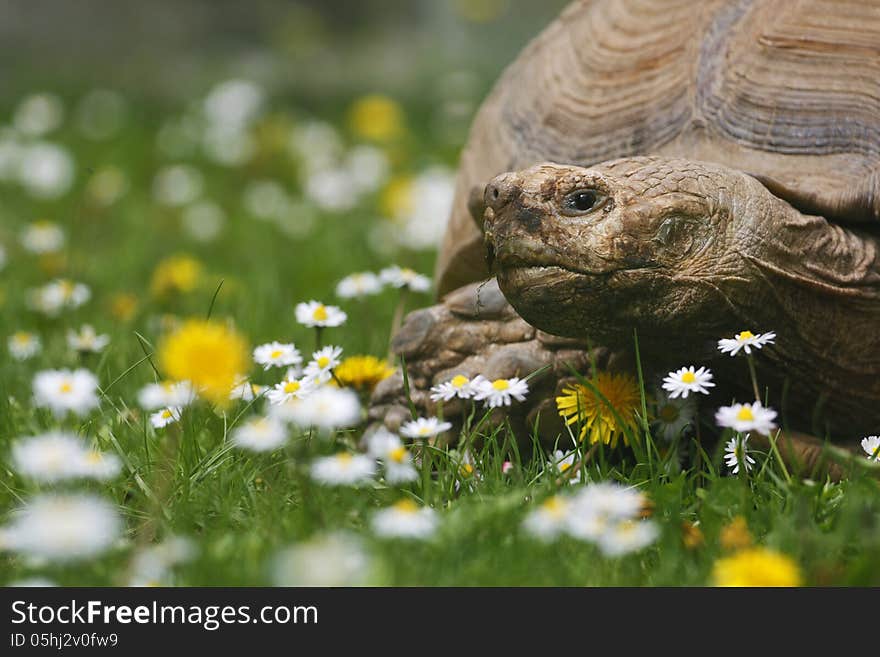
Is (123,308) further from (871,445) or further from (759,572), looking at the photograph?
(759,572)

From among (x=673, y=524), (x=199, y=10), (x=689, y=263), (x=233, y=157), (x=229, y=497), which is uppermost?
(x=199, y=10)

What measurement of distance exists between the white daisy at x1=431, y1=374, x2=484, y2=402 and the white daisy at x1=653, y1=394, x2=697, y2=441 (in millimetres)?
368

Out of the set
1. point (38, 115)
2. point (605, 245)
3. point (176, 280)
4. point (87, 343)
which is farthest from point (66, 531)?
point (38, 115)

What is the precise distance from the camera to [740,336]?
2.17 m

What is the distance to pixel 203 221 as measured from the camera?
5.50 meters

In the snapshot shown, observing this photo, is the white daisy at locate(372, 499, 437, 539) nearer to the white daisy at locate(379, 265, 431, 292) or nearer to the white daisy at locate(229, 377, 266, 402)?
the white daisy at locate(229, 377, 266, 402)

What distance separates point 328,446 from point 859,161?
1237mm

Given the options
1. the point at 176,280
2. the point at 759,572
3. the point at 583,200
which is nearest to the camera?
the point at 759,572

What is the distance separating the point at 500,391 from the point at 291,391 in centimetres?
43

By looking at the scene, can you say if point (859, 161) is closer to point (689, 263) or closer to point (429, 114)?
point (689, 263)

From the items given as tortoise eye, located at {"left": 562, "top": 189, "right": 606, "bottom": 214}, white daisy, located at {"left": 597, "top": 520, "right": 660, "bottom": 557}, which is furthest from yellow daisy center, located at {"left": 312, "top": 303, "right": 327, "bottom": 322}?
white daisy, located at {"left": 597, "top": 520, "right": 660, "bottom": 557}

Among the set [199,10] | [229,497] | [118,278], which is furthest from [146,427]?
[199,10]

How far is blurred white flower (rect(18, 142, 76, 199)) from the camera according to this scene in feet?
18.8

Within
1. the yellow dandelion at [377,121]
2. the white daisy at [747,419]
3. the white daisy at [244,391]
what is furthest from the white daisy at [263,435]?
the yellow dandelion at [377,121]
